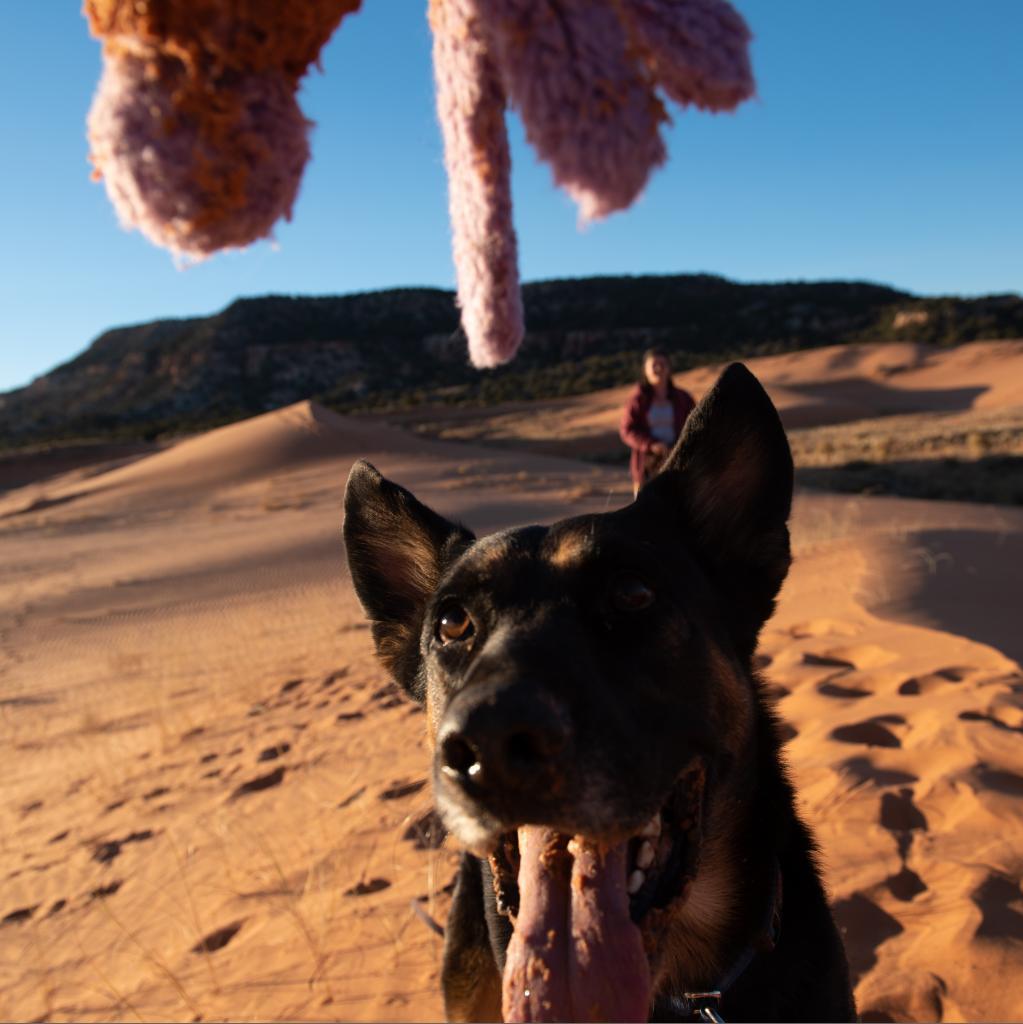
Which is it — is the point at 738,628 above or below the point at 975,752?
above

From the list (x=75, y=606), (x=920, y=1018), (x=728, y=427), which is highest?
(x=728, y=427)

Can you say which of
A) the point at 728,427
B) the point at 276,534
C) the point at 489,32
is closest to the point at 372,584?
the point at 728,427

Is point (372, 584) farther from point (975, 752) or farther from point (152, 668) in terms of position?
point (152, 668)

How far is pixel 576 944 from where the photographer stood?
178 centimetres

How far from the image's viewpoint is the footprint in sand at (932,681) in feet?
15.8

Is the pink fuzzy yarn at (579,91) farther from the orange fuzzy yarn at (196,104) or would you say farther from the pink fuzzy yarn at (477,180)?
the orange fuzzy yarn at (196,104)

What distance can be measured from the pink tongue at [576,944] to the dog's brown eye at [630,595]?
557 millimetres

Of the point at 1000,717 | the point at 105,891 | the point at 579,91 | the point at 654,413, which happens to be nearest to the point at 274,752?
the point at 105,891

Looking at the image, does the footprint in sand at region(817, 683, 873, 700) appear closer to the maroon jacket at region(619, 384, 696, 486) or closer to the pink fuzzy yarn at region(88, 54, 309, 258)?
the maroon jacket at region(619, 384, 696, 486)

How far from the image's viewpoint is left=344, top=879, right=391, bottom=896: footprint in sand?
144 inches

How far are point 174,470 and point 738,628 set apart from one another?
97.8 feet

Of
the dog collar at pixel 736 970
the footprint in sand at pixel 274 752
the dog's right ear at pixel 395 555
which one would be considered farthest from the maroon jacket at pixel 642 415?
the dog collar at pixel 736 970

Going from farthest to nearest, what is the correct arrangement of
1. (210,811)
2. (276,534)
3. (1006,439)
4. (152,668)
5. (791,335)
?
(791,335) < (1006,439) < (276,534) < (152,668) < (210,811)

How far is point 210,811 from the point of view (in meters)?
4.74
